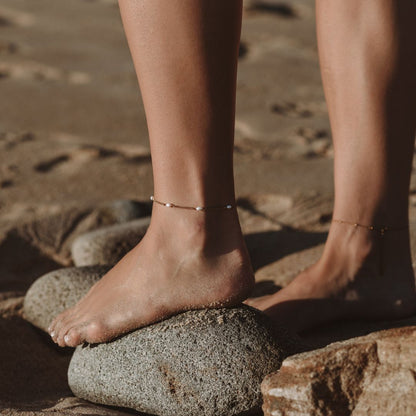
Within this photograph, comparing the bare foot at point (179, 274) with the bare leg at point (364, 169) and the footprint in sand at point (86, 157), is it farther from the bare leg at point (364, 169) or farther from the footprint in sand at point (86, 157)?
the footprint in sand at point (86, 157)

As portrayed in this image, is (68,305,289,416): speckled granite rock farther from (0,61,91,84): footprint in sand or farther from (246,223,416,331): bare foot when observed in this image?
(0,61,91,84): footprint in sand

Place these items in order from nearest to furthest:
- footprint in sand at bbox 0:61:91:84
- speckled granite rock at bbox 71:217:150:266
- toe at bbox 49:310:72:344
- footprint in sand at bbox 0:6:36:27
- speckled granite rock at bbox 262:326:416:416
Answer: speckled granite rock at bbox 262:326:416:416
toe at bbox 49:310:72:344
speckled granite rock at bbox 71:217:150:266
footprint in sand at bbox 0:61:91:84
footprint in sand at bbox 0:6:36:27

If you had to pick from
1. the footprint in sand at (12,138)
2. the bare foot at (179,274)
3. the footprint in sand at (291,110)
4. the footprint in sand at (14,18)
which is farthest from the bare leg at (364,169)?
the footprint in sand at (14,18)

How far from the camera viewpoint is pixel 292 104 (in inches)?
153

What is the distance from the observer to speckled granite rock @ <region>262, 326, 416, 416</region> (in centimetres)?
112

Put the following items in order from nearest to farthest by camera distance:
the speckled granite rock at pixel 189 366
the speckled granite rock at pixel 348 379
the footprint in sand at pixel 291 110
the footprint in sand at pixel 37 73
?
the speckled granite rock at pixel 348 379 < the speckled granite rock at pixel 189 366 < the footprint in sand at pixel 291 110 < the footprint in sand at pixel 37 73

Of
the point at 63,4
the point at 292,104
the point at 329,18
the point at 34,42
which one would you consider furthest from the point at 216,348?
the point at 63,4

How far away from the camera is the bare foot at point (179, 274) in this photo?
1.45m

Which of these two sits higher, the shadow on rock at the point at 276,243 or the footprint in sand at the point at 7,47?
the footprint in sand at the point at 7,47

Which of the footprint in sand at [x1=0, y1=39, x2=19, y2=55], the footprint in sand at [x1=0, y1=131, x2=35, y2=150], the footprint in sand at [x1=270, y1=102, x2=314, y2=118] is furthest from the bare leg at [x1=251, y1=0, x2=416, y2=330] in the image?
the footprint in sand at [x1=0, y1=39, x2=19, y2=55]

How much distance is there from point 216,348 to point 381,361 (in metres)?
0.34

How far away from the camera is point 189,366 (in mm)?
1335

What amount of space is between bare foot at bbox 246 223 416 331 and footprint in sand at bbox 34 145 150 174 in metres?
1.53

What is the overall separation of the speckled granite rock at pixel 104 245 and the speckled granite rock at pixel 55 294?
0.87 feet
